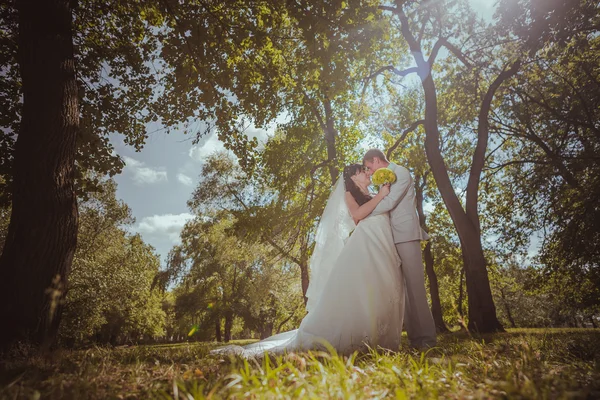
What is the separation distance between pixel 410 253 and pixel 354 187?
168 cm

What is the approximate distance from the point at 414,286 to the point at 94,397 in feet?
15.1

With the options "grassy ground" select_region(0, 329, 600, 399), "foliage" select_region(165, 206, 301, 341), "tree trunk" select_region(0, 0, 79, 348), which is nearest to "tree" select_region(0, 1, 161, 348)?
"tree trunk" select_region(0, 0, 79, 348)

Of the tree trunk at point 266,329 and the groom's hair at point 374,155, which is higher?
the groom's hair at point 374,155

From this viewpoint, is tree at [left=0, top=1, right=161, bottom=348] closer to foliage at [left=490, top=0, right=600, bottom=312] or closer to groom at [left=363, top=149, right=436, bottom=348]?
groom at [left=363, top=149, right=436, bottom=348]

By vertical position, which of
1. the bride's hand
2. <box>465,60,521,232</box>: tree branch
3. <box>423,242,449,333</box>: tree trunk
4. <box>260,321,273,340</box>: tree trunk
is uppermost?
<box>465,60,521,232</box>: tree branch

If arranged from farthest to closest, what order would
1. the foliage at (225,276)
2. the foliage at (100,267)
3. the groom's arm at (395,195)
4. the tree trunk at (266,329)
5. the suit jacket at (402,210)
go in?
the tree trunk at (266,329), the foliage at (225,276), the foliage at (100,267), the groom's arm at (395,195), the suit jacket at (402,210)

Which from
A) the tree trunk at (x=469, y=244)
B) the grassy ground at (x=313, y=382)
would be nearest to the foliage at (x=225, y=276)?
the tree trunk at (x=469, y=244)

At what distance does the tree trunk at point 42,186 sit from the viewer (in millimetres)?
3592

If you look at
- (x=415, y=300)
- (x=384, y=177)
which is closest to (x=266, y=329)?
(x=415, y=300)

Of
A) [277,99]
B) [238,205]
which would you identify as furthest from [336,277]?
[238,205]

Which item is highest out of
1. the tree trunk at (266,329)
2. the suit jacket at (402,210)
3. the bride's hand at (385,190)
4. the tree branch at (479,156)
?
the tree branch at (479,156)

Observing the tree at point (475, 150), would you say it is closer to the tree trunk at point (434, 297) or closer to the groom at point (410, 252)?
the groom at point (410, 252)

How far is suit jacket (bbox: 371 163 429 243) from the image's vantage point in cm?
520

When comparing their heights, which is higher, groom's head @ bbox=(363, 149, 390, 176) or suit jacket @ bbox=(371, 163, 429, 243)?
groom's head @ bbox=(363, 149, 390, 176)
